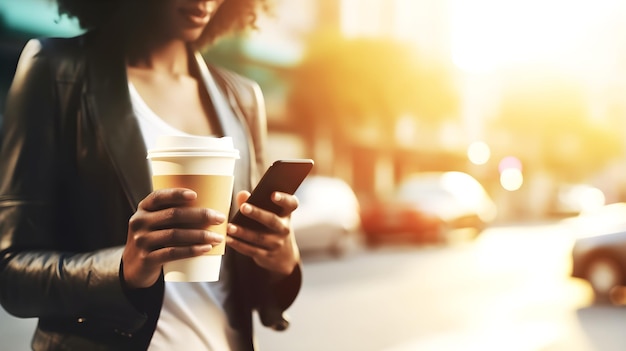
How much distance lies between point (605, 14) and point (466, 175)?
2.57 ft

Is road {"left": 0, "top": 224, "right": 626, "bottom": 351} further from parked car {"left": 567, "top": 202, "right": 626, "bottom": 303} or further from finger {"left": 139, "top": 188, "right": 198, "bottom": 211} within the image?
finger {"left": 139, "top": 188, "right": 198, "bottom": 211}

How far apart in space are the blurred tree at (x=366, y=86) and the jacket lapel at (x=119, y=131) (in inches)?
50.3

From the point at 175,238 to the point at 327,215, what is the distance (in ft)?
10.6

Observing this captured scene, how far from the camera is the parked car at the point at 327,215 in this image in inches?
151

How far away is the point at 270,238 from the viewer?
3.94 ft

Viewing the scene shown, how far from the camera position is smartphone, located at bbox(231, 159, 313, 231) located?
1119 millimetres

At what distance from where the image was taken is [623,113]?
8.49 feet

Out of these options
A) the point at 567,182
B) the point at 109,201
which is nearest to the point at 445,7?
the point at 567,182

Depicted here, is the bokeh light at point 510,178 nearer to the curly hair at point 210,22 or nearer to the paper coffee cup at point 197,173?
the curly hair at point 210,22

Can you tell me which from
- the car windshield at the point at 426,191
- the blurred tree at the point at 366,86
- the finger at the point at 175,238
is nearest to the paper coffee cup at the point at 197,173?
the finger at the point at 175,238

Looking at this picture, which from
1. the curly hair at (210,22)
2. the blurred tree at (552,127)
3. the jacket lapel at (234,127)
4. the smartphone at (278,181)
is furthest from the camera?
the blurred tree at (552,127)

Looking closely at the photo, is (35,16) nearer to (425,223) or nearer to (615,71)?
(615,71)

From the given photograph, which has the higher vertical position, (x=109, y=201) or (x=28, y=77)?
(x=28, y=77)

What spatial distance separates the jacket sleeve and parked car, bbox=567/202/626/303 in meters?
2.21
